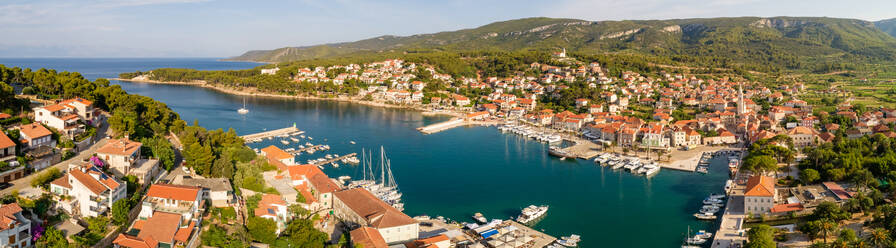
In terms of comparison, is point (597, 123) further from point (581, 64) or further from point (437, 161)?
point (581, 64)

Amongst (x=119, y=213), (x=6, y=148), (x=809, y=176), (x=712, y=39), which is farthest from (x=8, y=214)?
(x=712, y=39)

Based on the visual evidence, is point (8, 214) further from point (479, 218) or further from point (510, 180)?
point (510, 180)

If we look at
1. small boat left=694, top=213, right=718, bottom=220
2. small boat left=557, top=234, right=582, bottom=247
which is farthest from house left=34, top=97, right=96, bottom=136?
small boat left=694, top=213, right=718, bottom=220

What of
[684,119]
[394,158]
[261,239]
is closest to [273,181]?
[261,239]

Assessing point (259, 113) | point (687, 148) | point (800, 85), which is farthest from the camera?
point (800, 85)

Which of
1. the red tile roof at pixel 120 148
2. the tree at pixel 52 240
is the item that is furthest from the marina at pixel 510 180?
the tree at pixel 52 240

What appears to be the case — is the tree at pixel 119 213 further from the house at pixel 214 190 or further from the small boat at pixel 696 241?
the small boat at pixel 696 241
